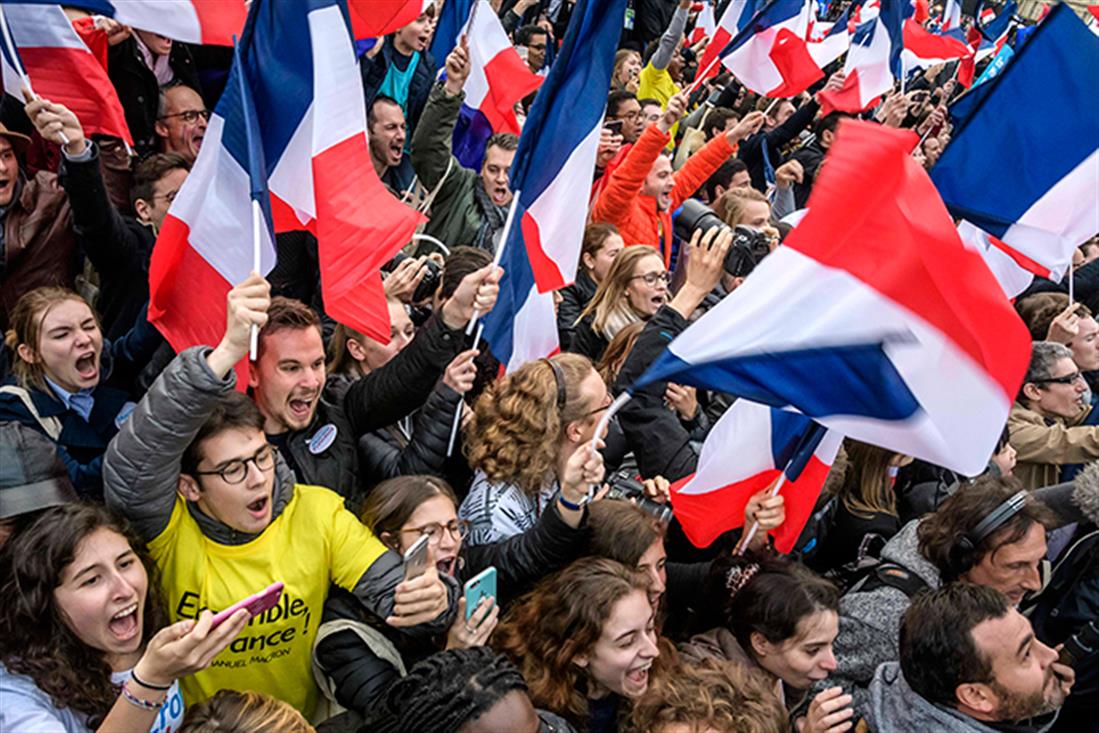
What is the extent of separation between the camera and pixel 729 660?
3.12m

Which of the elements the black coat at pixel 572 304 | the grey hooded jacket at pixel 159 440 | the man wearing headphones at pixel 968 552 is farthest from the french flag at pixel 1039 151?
the grey hooded jacket at pixel 159 440

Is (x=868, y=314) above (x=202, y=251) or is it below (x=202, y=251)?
above

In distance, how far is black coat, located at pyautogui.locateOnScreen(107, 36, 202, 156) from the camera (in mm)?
4988

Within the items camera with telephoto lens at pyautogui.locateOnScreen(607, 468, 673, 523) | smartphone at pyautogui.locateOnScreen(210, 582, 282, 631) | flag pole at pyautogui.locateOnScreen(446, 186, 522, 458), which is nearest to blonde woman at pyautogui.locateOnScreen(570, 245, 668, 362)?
camera with telephoto lens at pyautogui.locateOnScreen(607, 468, 673, 523)

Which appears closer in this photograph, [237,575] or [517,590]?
[237,575]

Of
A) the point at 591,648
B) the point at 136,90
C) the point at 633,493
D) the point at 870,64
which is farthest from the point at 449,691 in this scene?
the point at 870,64

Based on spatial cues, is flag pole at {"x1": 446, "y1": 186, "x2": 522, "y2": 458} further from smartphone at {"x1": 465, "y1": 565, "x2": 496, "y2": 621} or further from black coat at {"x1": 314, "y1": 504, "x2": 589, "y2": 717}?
smartphone at {"x1": 465, "y1": 565, "x2": 496, "y2": 621}

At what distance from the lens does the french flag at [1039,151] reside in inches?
160

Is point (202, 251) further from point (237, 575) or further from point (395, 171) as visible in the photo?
point (395, 171)

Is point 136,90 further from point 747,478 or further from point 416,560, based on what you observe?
point 747,478

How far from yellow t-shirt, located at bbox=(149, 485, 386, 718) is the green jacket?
2.98 m

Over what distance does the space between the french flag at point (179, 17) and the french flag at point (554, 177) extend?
1.21 metres

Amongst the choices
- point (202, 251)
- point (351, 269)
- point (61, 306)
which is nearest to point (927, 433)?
point (351, 269)

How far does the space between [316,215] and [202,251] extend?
387mm
